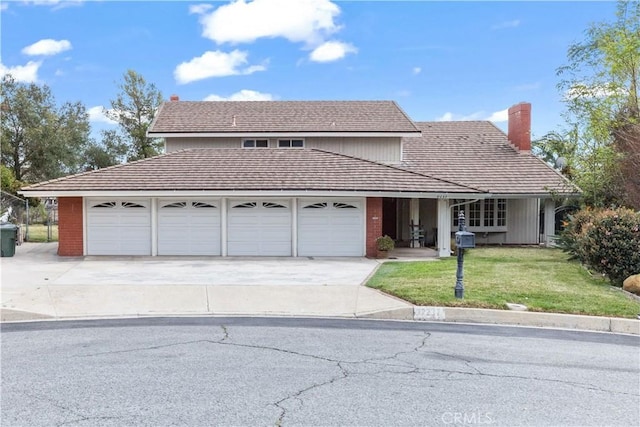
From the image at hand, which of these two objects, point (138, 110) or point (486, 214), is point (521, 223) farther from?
point (138, 110)

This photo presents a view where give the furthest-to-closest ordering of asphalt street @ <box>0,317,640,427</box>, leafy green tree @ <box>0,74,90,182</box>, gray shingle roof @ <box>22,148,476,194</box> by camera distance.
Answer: leafy green tree @ <box>0,74,90,182</box> < gray shingle roof @ <box>22,148,476,194</box> < asphalt street @ <box>0,317,640,427</box>

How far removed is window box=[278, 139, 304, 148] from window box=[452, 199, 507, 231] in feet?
25.0

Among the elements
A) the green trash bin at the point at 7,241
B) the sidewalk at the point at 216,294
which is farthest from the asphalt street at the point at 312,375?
the green trash bin at the point at 7,241

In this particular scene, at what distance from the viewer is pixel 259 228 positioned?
61.7 feet

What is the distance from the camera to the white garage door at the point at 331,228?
18781 mm

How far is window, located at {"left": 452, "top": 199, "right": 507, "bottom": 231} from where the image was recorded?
917 inches

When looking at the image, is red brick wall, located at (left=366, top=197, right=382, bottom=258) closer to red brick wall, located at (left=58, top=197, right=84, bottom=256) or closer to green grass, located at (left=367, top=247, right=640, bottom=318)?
green grass, located at (left=367, top=247, right=640, bottom=318)

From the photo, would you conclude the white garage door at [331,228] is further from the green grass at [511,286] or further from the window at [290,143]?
the window at [290,143]

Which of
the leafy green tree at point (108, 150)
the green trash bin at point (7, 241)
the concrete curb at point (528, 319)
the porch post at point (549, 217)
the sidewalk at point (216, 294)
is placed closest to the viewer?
the concrete curb at point (528, 319)

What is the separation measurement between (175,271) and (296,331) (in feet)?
23.8

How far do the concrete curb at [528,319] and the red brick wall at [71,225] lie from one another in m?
13.7

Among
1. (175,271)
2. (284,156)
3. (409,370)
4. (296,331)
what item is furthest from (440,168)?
(409,370)

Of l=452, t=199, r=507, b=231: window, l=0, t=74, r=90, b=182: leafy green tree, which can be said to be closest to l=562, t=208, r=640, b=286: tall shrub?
l=452, t=199, r=507, b=231: window

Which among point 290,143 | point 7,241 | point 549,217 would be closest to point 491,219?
point 549,217
